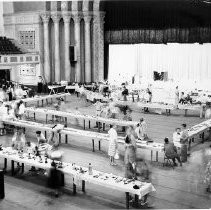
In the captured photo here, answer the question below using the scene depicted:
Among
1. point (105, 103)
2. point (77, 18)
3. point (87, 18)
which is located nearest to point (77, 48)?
point (77, 18)

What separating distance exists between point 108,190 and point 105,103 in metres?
9.59

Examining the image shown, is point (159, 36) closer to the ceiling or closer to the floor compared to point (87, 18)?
closer to the floor

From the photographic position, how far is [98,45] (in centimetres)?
2639

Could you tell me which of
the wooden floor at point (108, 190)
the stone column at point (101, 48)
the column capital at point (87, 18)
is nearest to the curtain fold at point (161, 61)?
the stone column at point (101, 48)

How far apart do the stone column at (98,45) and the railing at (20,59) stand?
395 cm

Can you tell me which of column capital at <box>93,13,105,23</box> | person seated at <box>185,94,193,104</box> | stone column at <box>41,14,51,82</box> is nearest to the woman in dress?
person seated at <box>185,94,193,104</box>

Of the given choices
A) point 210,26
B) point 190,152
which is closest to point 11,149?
point 190,152

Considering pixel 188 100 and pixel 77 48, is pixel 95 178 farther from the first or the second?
pixel 77 48

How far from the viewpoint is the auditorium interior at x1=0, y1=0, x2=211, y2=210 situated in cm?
976

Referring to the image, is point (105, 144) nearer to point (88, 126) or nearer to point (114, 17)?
point (88, 126)

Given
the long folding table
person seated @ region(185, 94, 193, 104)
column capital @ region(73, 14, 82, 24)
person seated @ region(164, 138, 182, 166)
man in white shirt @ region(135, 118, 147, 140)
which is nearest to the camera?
the long folding table

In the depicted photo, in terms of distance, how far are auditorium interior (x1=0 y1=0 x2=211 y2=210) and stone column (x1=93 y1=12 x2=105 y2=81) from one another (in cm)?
6

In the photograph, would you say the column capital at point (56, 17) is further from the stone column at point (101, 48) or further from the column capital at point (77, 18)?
the stone column at point (101, 48)

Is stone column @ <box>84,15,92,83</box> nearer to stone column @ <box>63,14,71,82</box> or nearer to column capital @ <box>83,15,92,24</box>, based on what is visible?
column capital @ <box>83,15,92,24</box>
